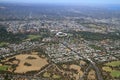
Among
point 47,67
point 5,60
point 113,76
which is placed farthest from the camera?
point 5,60

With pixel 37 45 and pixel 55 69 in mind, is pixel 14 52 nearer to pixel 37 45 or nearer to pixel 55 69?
pixel 37 45

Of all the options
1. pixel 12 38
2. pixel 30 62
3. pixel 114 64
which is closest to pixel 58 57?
pixel 30 62

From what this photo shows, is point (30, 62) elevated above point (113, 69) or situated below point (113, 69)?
below

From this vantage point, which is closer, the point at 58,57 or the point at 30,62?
the point at 30,62

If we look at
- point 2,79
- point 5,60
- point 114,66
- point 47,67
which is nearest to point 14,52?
point 5,60

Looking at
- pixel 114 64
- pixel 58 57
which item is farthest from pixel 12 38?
pixel 114 64

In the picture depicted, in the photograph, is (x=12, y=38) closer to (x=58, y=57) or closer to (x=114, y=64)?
(x=58, y=57)

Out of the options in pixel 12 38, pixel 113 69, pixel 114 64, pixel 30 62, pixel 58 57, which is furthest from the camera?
pixel 12 38

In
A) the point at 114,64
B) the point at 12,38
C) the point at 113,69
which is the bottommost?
the point at 12,38

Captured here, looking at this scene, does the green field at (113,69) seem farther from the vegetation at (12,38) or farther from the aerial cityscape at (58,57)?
the vegetation at (12,38)

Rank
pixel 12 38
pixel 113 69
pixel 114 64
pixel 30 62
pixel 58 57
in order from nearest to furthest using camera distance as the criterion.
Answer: pixel 113 69 → pixel 30 62 → pixel 114 64 → pixel 58 57 → pixel 12 38

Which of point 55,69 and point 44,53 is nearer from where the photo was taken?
point 55,69
